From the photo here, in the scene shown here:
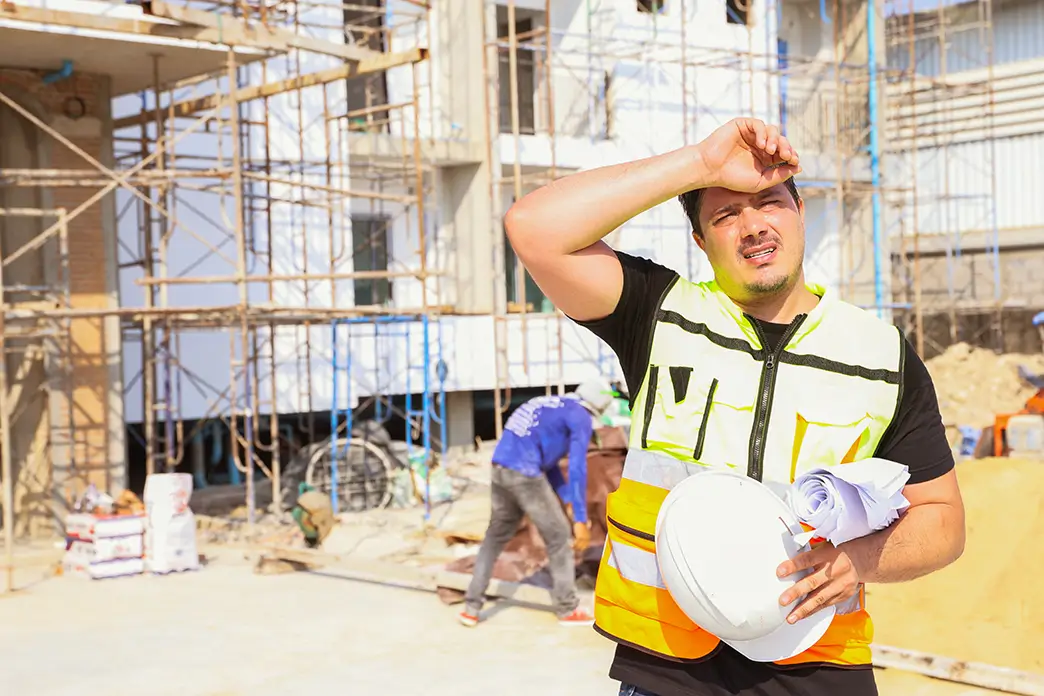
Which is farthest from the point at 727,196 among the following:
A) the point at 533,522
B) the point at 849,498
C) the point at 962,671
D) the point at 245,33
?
the point at 245,33

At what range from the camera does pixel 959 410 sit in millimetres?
22672

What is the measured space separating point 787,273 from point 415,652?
5.90 meters

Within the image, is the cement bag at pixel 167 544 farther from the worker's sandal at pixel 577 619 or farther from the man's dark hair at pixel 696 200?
the man's dark hair at pixel 696 200

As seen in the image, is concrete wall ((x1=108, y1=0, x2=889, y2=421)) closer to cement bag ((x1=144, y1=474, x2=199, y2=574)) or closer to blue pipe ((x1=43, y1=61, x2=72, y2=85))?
blue pipe ((x1=43, y1=61, x2=72, y2=85))

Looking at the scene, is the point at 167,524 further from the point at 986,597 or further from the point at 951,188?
the point at 951,188

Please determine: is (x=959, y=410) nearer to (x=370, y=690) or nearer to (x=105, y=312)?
(x=105, y=312)

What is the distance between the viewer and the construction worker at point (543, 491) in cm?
834

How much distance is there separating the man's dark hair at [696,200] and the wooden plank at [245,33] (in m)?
9.38

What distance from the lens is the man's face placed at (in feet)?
8.97

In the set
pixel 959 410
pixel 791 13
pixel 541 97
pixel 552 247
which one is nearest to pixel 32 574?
pixel 552 247

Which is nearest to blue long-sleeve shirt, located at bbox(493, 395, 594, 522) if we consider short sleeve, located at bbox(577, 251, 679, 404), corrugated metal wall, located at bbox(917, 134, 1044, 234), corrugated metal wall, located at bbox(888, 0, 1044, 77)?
short sleeve, located at bbox(577, 251, 679, 404)

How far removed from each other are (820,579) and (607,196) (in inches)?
37.5

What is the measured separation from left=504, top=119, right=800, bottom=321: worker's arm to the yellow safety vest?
23cm

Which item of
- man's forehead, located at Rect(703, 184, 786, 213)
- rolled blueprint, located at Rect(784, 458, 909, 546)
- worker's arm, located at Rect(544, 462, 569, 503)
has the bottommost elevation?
worker's arm, located at Rect(544, 462, 569, 503)
